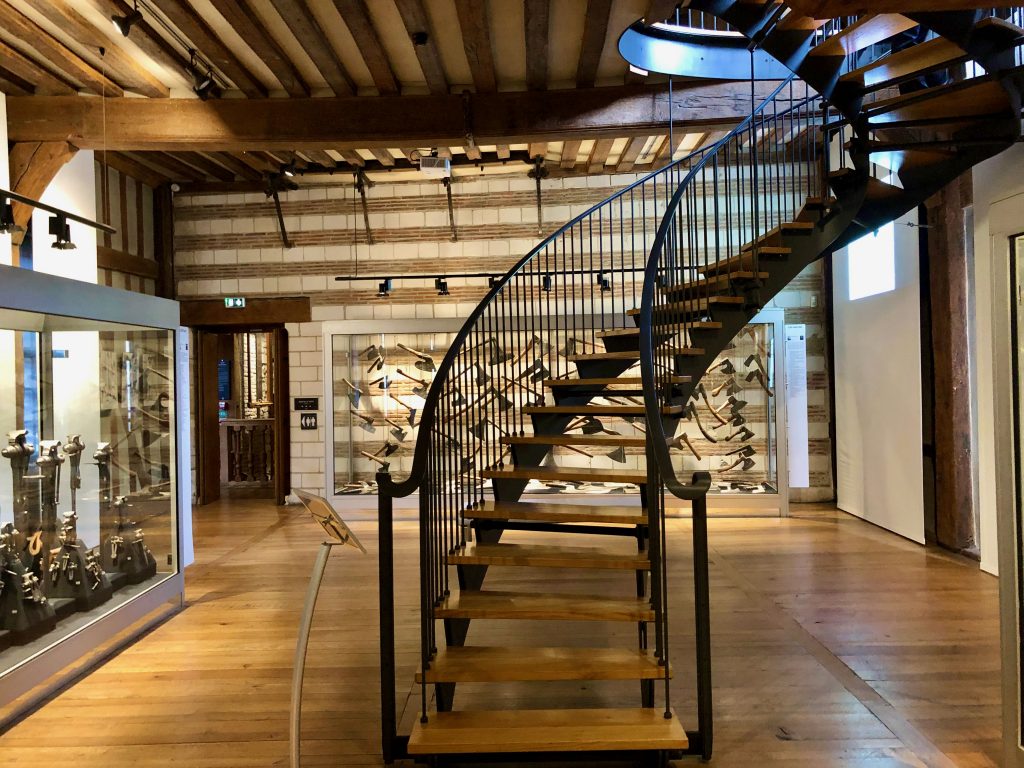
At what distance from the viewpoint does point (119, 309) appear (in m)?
4.40

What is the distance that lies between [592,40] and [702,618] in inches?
152

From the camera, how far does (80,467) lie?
443 centimetres

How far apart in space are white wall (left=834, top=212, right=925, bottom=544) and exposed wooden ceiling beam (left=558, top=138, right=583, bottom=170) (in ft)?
10.5

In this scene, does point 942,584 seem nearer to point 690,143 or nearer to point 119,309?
point 690,143

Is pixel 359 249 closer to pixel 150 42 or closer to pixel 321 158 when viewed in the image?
pixel 321 158

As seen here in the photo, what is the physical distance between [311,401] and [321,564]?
6809 millimetres

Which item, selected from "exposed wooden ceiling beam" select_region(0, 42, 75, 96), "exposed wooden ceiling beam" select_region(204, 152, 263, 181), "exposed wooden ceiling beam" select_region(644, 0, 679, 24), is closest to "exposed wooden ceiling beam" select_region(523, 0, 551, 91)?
"exposed wooden ceiling beam" select_region(644, 0, 679, 24)

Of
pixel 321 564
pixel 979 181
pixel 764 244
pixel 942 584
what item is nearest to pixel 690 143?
pixel 764 244

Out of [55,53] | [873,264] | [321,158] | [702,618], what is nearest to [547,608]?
[702,618]

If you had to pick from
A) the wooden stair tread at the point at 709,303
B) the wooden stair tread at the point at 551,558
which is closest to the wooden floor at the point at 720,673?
the wooden stair tread at the point at 551,558

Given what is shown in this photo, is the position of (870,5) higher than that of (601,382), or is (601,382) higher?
(870,5)

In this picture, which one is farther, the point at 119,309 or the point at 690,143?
the point at 690,143

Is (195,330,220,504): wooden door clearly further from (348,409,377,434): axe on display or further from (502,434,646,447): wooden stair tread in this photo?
(502,434,646,447): wooden stair tread

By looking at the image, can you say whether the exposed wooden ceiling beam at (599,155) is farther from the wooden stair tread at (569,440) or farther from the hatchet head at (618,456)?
the wooden stair tread at (569,440)
